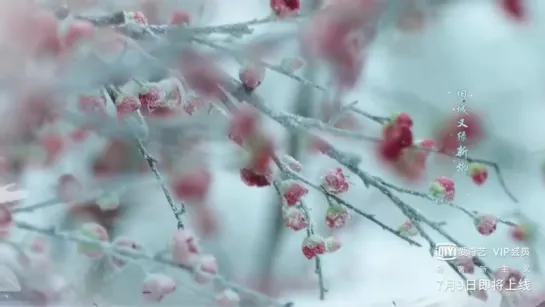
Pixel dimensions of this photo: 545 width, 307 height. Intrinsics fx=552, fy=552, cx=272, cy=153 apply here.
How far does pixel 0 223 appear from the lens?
0.85 meters

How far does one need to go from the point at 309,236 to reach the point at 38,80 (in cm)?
47

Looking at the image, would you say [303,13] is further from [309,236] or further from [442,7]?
[309,236]

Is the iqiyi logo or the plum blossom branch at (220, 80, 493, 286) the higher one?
the plum blossom branch at (220, 80, 493, 286)

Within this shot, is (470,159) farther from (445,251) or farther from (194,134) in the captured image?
(194,134)

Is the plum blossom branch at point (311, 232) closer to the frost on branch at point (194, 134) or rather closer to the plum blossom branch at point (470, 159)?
the frost on branch at point (194, 134)

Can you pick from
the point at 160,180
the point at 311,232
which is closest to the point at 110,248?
the point at 160,180

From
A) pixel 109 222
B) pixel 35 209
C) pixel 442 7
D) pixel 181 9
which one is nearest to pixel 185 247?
pixel 109 222

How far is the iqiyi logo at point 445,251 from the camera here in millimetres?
868

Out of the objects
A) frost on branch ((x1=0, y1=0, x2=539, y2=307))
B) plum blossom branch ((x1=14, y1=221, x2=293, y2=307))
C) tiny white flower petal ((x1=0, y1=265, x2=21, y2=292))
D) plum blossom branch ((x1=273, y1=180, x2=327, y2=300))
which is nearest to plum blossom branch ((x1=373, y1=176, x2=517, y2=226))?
frost on branch ((x1=0, y1=0, x2=539, y2=307))

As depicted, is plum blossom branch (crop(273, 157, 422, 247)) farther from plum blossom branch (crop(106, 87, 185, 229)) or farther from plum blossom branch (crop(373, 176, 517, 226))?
plum blossom branch (crop(106, 87, 185, 229))

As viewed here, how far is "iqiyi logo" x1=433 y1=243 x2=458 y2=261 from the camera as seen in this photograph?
Result: 87 cm

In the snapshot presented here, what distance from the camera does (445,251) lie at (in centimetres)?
87

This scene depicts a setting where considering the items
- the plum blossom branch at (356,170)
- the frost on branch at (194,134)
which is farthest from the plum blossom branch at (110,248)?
the plum blossom branch at (356,170)

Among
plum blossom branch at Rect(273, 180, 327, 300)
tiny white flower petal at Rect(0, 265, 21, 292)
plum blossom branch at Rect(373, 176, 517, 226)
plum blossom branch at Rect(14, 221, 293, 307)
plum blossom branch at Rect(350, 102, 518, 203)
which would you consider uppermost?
plum blossom branch at Rect(350, 102, 518, 203)
